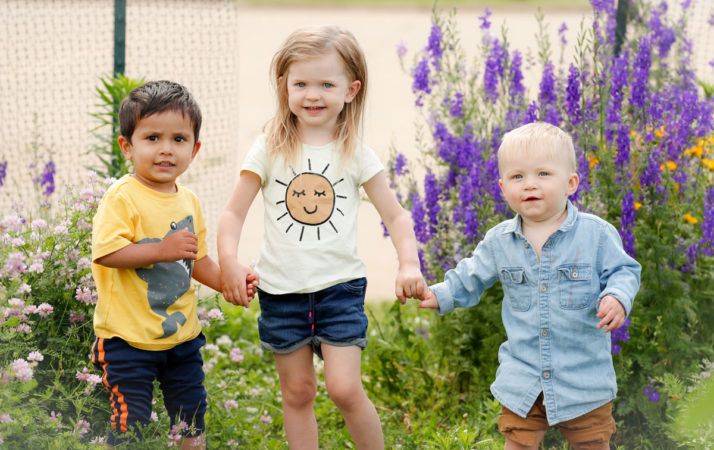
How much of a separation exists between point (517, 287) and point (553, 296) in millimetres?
123

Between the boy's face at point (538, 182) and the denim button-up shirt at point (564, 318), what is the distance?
0.26 feet

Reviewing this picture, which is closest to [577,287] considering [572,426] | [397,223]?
[572,426]

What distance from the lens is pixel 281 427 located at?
4.64m

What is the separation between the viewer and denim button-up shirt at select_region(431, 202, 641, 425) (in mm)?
3287

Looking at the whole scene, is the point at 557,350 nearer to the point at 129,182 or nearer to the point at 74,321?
the point at 129,182

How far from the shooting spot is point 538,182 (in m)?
3.28

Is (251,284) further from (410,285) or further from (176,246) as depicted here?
(410,285)

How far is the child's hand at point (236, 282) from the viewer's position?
3.44 meters

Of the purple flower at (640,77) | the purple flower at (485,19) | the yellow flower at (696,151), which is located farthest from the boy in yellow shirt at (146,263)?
the yellow flower at (696,151)

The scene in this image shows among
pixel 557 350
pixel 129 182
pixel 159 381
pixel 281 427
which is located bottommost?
pixel 281 427

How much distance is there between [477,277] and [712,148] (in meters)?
1.79

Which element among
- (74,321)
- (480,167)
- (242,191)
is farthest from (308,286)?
(480,167)

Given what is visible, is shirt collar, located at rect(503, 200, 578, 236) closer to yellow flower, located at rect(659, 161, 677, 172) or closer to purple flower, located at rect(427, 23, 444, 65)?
yellow flower, located at rect(659, 161, 677, 172)

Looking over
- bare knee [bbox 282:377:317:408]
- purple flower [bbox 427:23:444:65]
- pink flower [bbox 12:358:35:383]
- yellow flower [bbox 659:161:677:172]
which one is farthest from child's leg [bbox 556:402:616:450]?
purple flower [bbox 427:23:444:65]
